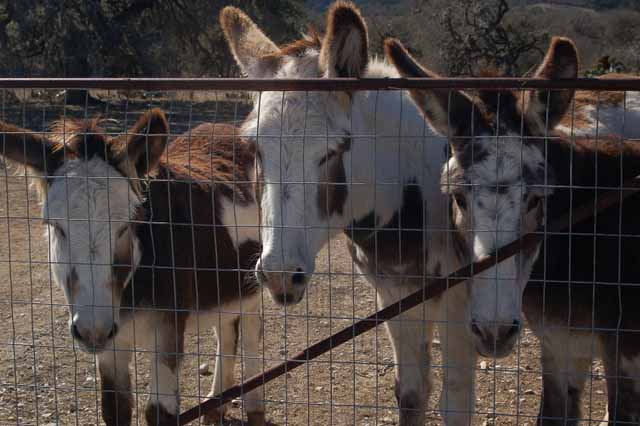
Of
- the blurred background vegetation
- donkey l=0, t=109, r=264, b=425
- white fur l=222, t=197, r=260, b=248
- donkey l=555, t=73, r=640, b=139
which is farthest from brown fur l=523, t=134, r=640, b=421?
the blurred background vegetation

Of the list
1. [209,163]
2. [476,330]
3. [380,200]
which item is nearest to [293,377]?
[209,163]

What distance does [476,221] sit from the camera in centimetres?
278

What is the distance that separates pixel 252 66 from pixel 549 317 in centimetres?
188

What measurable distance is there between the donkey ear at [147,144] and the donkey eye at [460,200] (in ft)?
4.59

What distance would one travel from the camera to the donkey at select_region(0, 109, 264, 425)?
3.22 m

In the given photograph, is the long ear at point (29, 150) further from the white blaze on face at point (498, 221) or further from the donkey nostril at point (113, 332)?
the white blaze on face at point (498, 221)

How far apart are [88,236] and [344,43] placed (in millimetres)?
1437

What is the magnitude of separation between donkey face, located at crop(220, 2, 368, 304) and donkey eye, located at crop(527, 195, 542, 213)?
752 millimetres

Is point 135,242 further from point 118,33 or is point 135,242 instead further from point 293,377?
point 118,33

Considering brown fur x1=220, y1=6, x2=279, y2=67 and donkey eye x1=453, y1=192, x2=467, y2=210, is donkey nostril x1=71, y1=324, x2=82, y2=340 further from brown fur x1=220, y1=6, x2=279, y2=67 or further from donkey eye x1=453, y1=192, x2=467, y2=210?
donkey eye x1=453, y1=192, x2=467, y2=210

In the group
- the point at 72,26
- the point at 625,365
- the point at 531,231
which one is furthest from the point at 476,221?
the point at 72,26

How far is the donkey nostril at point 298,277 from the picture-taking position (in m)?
2.80

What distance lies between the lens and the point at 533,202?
2818 mm

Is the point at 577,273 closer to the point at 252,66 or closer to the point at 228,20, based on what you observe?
the point at 252,66
